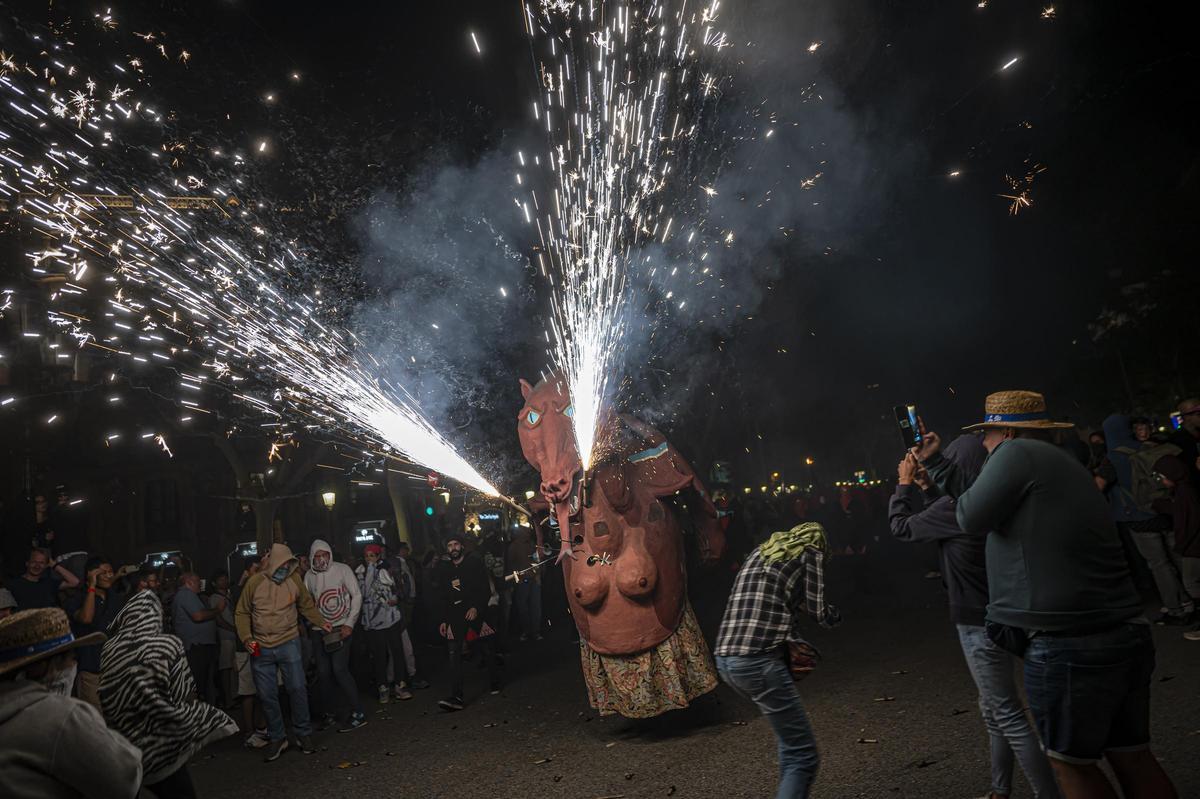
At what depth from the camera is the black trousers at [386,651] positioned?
32.0 ft

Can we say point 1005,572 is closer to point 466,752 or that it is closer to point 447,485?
point 466,752

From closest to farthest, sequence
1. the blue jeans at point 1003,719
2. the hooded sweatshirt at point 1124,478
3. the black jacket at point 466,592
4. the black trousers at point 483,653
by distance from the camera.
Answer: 1. the blue jeans at point 1003,719
2. the hooded sweatshirt at point 1124,478
3. the black trousers at point 483,653
4. the black jacket at point 466,592

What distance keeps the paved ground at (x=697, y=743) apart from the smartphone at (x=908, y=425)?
201 cm

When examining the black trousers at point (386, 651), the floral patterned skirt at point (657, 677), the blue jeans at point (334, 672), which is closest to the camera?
the floral patterned skirt at point (657, 677)

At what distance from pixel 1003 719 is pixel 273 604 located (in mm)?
6652

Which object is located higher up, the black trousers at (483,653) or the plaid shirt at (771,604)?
the plaid shirt at (771,604)

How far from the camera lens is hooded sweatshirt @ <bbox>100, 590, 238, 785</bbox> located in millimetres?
4008

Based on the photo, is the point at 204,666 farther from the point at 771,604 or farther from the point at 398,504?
the point at 398,504

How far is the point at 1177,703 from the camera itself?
5051 mm

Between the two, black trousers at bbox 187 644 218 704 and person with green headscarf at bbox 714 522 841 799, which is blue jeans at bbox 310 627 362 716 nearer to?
black trousers at bbox 187 644 218 704

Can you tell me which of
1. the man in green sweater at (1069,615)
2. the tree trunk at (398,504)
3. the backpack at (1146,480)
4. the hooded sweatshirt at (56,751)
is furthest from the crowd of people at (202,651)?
the tree trunk at (398,504)

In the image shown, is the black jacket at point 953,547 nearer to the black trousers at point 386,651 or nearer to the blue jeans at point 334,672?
the blue jeans at point 334,672

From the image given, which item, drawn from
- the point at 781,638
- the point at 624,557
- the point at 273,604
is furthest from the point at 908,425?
the point at 273,604

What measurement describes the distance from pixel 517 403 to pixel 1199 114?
20419mm
